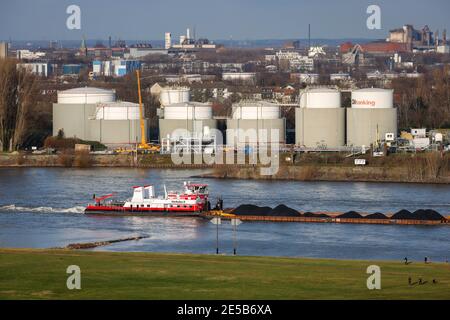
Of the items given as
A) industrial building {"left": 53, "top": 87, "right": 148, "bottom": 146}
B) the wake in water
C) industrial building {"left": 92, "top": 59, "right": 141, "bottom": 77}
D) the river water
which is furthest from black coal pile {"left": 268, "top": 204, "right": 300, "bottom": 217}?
industrial building {"left": 92, "top": 59, "right": 141, "bottom": 77}

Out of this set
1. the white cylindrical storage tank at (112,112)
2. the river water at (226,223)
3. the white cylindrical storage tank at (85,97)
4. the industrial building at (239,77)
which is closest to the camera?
the river water at (226,223)

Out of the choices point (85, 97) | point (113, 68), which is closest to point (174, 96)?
point (85, 97)

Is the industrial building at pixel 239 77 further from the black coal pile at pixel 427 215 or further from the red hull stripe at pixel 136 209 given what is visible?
the black coal pile at pixel 427 215

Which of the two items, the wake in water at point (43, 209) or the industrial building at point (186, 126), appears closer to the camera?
the wake in water at point (43, 209)

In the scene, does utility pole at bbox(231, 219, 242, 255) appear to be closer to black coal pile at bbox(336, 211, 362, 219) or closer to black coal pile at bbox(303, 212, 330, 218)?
black coal pile at bbox(303, 212, 330, 218)

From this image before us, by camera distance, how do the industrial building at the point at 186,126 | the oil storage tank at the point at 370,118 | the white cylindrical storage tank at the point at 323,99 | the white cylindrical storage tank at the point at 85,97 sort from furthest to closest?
the white cylindrical storage tank at the point at 85,97 < the white cylindrical storage tank at the point at 323,99 < the industrial building at the point at 186,126 < the oil storage tank at the point at 370,118

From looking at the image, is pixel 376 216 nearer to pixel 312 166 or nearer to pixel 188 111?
pixel 312 166

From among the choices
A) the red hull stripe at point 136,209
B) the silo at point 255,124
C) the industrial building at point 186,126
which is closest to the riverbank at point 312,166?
the industrial building at point 186,126
